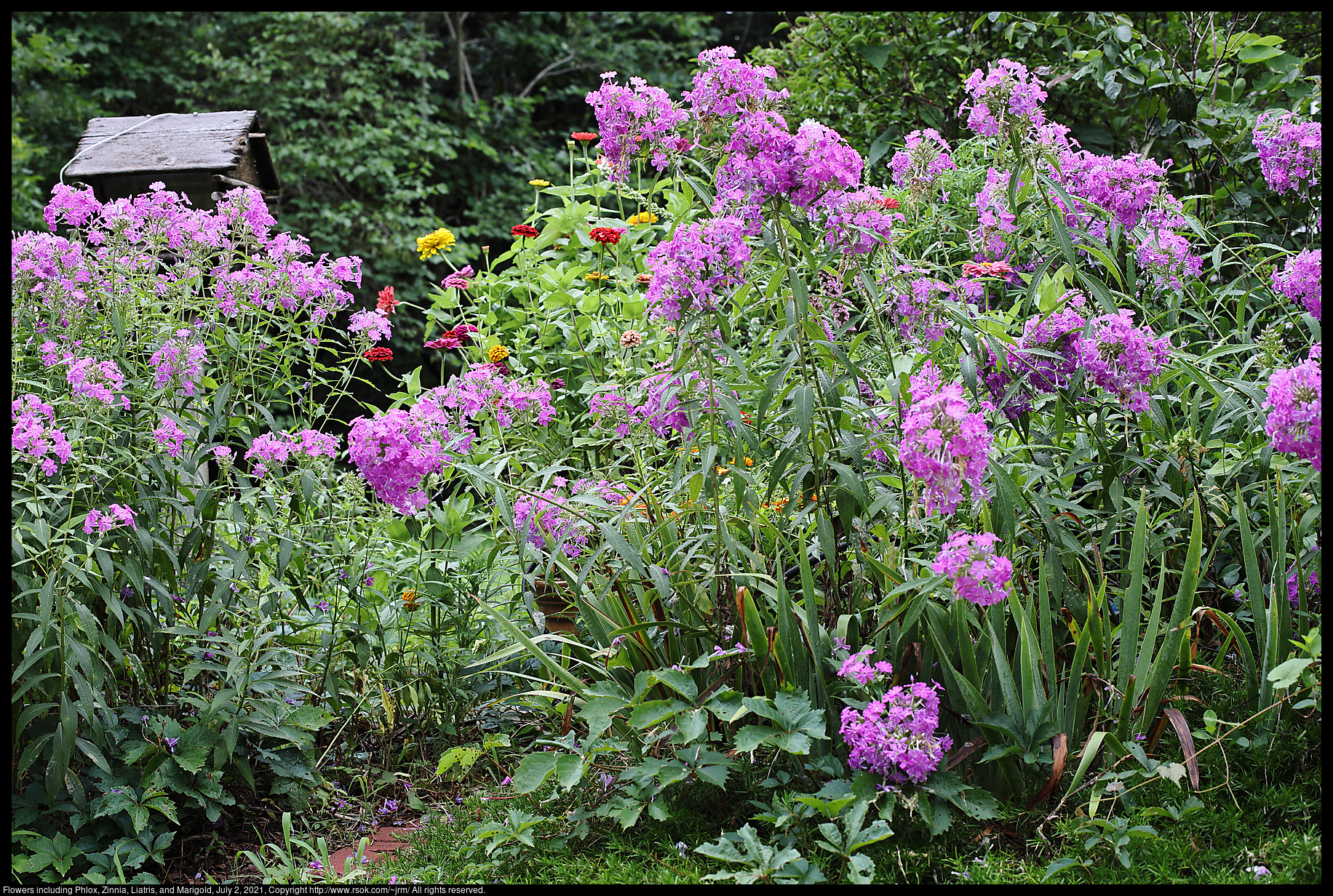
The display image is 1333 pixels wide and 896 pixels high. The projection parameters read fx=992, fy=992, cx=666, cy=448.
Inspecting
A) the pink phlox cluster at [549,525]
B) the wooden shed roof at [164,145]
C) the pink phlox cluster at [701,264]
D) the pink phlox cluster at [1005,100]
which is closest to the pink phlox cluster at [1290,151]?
the pink phlox cluster at [1005,100]

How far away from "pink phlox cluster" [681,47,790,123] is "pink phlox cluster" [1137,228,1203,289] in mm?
1152

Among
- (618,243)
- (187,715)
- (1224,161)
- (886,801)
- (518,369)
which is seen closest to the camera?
(886,801)

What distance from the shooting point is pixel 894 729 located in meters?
1.89

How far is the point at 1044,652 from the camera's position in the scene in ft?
6.91

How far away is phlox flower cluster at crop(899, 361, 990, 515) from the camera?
172 centimetres

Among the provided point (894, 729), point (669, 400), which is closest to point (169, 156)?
point (669, 400)

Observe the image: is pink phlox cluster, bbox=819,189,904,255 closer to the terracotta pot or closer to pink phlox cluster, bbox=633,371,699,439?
pink phlox cluster, bbox=633,371,699,439

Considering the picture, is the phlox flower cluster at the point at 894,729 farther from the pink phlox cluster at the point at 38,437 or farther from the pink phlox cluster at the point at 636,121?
the pink phlox cluster at the point at 38,437

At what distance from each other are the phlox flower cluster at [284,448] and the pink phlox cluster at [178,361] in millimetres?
215

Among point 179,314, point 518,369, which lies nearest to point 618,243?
point 518,369

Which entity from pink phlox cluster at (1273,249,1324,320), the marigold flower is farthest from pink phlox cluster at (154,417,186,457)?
pink phlox cluster at (1273,249,1324,320)

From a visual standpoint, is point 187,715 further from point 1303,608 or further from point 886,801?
point 1303,608
